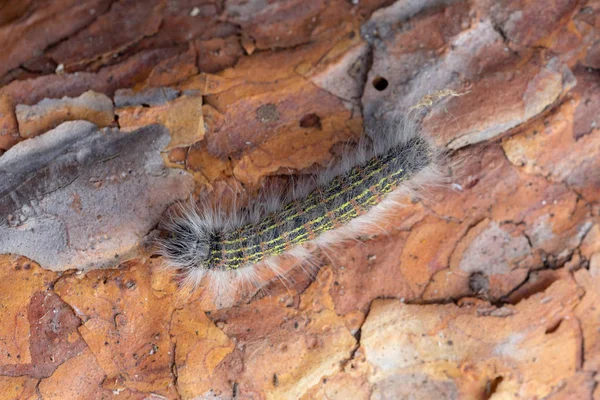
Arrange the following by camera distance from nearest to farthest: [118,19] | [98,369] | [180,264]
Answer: [98,369]
[180,264]
[118,19]

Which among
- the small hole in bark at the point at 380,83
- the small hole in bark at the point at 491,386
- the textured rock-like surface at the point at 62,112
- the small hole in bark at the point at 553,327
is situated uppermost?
the textured rock-like surface at the point at 62,112

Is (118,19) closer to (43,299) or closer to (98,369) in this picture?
(43,299)

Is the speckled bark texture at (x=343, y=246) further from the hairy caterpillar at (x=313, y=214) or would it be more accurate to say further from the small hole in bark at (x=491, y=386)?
the hairy caterpillar at (x=313, y=214)

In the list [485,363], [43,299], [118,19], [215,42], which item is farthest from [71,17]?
[485,363]

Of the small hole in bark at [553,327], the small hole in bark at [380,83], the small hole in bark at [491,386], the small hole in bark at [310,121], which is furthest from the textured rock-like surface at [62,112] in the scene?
the small hole in bark at [553,327]

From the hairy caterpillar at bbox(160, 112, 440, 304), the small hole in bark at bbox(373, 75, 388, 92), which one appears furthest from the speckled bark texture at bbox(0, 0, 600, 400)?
the hairy caterpillar at bbox(160, 112, 440, 304)

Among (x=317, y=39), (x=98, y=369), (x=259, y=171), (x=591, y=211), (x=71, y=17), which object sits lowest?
(x=98, y=369)

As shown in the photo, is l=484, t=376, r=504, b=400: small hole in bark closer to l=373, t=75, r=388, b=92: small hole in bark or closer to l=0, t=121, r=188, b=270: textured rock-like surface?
l=373, t=75, r=388, b=92: small hole in bark
